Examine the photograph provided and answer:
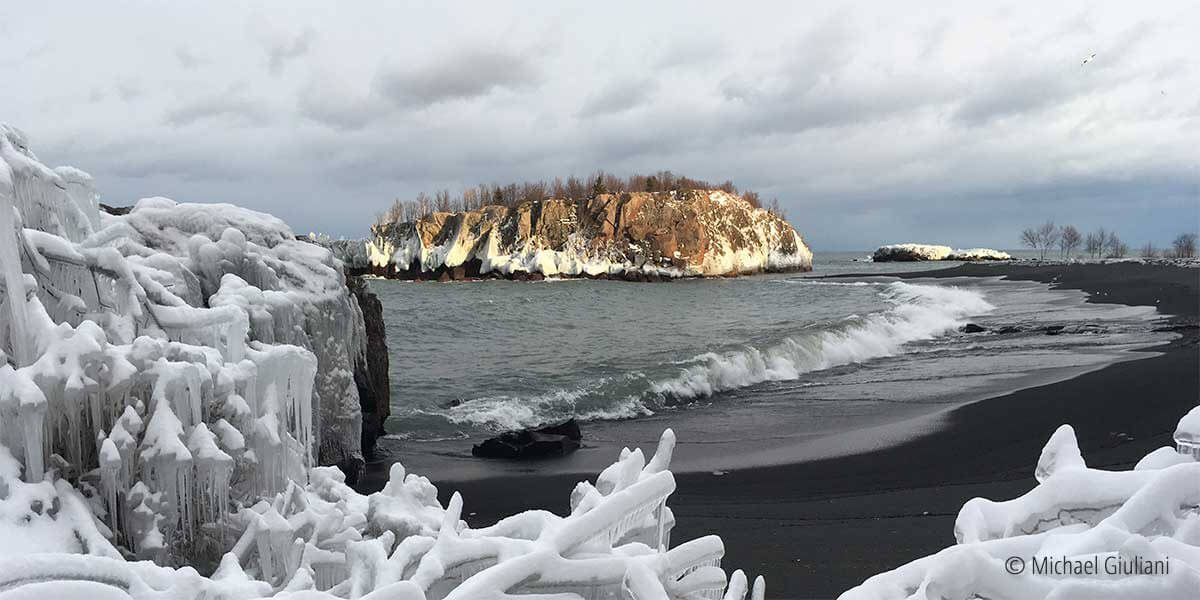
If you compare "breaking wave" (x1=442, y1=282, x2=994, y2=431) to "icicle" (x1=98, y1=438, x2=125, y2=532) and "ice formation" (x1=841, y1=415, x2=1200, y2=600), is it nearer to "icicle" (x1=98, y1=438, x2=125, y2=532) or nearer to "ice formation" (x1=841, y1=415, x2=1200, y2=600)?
Result: "icicle" (x1=98, y1=438, x2=125, y2=532)

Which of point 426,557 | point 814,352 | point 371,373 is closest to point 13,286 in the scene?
point 426,557

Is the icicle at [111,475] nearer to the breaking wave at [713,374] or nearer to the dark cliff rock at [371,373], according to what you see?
the dark cliff rock at [371,373]

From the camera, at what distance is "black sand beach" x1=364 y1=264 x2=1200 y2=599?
6.95 meters

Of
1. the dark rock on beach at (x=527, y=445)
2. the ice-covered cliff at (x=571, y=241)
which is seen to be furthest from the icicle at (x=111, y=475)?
the ice-covered cliff at (x=571, y=241)

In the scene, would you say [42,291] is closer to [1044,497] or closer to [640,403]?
[1044,497]

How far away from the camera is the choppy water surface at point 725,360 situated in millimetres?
15898

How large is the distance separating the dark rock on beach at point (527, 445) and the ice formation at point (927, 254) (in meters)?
156

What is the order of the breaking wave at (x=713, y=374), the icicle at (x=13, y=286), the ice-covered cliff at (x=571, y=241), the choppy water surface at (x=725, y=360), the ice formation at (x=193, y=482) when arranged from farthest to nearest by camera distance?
1. the ice-covered cliff at (x=571, y=241)
2. the breaking wave at (x=713, y=374)
3. the choppy water surface at (x=725, y=360)
4. the icicle at (x=13, y=286)
5. the ice formation at (x=193, y=482)

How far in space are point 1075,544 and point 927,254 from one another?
164313 millimetres

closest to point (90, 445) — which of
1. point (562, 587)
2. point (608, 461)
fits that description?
point (562, 587)

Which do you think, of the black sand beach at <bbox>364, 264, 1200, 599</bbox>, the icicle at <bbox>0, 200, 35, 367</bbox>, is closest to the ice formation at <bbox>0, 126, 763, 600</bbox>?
the icicle at <bbox>0, 200, 35, 367</bbox>

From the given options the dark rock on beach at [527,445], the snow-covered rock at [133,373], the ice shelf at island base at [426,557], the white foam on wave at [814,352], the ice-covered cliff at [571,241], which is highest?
the ice-covered cliff at [571,241]

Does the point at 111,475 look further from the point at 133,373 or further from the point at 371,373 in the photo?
the point at 371,373

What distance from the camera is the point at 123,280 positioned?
441 cm
